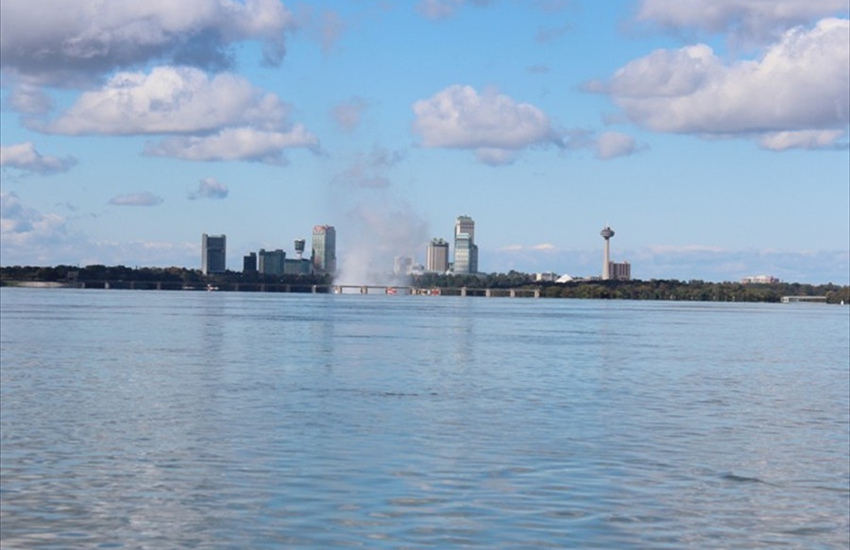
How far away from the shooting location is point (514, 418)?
37125 millimetres

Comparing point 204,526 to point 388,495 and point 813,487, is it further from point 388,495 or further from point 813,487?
point 813,487

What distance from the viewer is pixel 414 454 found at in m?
29.4

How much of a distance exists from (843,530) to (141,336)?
6348 centimetres

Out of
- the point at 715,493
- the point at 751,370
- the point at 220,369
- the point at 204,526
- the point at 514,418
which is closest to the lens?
the point at 204,526

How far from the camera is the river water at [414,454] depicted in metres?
21.8

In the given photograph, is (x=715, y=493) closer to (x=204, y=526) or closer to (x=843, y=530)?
(x=843, y=530)

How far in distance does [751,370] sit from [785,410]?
62.7 feet

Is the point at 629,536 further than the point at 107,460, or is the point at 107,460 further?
the point at 107,460

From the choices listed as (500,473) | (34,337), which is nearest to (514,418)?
(500,473)

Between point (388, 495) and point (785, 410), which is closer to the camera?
point (388, 495)

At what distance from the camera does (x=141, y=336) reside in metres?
80.8

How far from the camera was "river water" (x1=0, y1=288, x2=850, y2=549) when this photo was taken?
2178 cm

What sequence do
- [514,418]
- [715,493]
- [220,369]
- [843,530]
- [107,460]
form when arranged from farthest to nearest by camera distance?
[220,369], [514,418], [107,460], [715,493], [843,530]

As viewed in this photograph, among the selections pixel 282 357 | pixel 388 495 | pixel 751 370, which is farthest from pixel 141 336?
pixel 388 495
